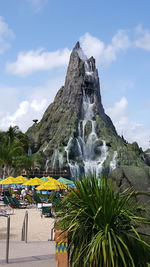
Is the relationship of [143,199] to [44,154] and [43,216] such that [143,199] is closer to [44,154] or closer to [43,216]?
[43,216]

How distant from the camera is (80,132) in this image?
67.2 m

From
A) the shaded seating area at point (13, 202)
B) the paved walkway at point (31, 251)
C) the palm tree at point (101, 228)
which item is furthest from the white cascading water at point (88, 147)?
the palm tree at point (101, 228)

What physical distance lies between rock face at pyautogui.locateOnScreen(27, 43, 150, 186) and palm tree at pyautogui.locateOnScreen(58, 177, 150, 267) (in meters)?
49.8

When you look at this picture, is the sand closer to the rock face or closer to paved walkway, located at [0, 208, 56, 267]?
paved walkway, located at [0, 208, 56, 267]

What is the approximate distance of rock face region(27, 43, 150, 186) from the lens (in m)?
60.8

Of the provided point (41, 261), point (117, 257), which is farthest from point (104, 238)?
point (41, 261)

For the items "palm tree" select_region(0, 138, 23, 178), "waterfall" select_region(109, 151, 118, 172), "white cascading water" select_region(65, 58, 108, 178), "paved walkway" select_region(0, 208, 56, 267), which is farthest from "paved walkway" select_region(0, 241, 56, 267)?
"waterfall" select_region(109, 151, 118, 172)

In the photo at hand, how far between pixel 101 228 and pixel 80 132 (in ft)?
204

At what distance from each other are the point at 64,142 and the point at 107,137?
9.13m

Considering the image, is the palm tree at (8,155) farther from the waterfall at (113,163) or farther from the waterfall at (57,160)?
the waterfall at (113,163)

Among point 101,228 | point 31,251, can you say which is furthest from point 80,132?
point 101,228

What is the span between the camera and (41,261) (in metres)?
6.16

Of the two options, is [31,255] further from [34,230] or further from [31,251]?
[34,230]

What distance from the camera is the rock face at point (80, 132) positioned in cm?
6081
